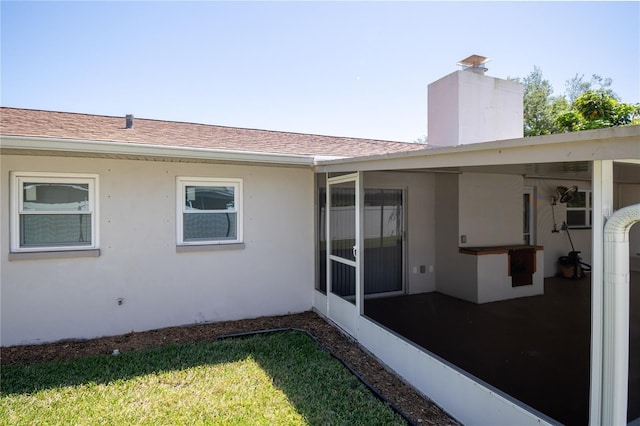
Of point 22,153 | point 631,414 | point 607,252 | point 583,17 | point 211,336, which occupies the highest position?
point 583,17

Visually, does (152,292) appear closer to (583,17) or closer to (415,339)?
(415,339)

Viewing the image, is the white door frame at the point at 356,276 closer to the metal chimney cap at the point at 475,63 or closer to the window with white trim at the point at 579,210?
the metal chimney cap at the point at 475,63

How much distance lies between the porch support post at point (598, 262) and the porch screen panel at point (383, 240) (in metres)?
4.79

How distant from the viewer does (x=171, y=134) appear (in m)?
6.60

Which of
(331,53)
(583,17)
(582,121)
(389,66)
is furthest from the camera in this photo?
(582,121)

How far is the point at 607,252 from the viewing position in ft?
7.22

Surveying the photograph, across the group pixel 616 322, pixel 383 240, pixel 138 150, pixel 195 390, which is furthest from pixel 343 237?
pixel 616 322

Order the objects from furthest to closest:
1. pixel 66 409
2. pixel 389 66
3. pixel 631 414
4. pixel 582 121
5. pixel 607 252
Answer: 1. pixel 582 121
2. pixel 389 66
3. pixel 66 409
4. pixel 631 414
5. pixel 607 252

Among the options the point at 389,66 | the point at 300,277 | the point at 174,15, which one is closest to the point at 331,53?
the point at 389,66

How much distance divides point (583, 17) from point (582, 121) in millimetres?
8004

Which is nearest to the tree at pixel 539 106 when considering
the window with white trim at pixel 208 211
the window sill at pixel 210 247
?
the window with white trim at pixel 208 211

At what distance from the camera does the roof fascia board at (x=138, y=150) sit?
13.6 feet

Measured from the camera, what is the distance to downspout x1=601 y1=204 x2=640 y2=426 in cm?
214

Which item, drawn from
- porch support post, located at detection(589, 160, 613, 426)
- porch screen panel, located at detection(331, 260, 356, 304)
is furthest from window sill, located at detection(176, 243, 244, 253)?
porch support post, located at detection(589, 160, 613, 426)
